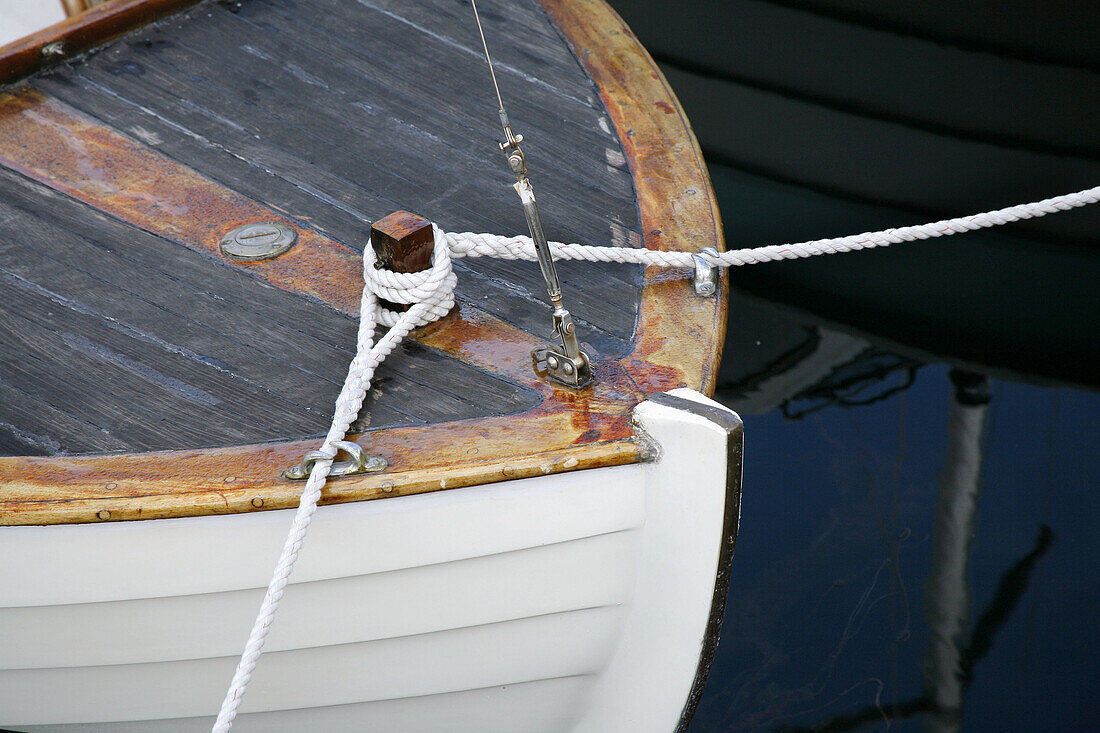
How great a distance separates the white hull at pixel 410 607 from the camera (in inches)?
54.3

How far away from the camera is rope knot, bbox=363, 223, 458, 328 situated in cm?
154

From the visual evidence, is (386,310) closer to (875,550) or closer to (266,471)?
(266,471)

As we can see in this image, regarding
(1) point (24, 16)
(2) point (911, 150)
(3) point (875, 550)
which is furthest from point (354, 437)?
(1) point (24, 16)

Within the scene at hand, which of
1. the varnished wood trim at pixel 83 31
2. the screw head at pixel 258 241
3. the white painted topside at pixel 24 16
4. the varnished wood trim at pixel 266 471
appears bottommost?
the varnished wood trim at pixel 266 471

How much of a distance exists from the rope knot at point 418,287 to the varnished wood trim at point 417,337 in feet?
0.15

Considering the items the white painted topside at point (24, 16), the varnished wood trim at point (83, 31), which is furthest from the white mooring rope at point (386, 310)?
the white painted topside at point (24, 16)

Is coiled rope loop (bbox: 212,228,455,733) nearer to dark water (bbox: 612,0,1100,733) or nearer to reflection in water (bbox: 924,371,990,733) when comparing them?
dark water (bbox: 612,0,1100,733)

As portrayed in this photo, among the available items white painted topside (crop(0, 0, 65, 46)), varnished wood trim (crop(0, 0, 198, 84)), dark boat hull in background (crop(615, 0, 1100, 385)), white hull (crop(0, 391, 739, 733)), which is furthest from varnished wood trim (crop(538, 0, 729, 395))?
white painted topside (crop(0, 0, 65, 46))

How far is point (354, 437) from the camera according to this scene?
4.70 ft

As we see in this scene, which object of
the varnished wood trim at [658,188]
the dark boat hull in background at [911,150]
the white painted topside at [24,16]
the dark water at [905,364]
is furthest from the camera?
the white painted topside at [24,16]

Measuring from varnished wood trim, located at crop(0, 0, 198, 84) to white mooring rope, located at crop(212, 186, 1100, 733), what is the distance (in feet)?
3.73

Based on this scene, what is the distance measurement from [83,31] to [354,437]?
1.45m

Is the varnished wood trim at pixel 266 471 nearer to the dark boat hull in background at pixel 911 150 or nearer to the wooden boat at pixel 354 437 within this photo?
the wooden boat at pixel 354 437

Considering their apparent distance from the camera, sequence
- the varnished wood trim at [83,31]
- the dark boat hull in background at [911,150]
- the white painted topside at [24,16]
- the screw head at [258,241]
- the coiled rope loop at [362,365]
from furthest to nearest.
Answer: the white painted topside at [24,16] → the dark boat hull in background at [911,150] → the varnished wood trim at [83,31] → the screw head at [258,241] → the coiled rope loop at [362,365]
